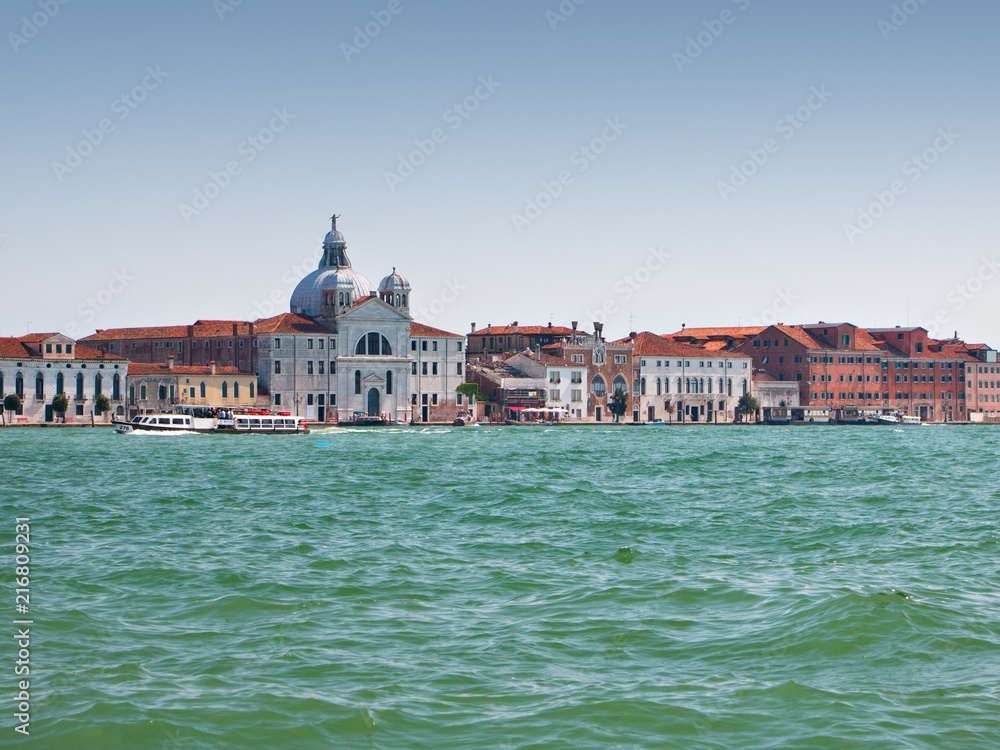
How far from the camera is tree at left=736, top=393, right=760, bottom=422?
8644cm

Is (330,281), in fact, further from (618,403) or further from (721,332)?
(721,332)

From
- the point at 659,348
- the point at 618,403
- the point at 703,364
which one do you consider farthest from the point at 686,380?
the point at 618,403

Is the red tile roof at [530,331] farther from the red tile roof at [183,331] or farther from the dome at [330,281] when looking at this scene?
the red tile roof at [183,331]

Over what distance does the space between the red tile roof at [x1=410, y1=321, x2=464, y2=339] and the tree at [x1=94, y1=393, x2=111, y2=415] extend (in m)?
19.2

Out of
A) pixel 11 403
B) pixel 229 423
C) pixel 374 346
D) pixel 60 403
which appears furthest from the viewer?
pixel 374 346

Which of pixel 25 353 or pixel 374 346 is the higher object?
pixel 374 346

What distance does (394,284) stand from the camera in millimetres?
78500

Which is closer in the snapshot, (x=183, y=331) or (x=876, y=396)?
(x=183, y=331)

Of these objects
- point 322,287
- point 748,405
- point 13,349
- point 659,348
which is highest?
point 322,287

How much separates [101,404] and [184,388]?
15.1 feet

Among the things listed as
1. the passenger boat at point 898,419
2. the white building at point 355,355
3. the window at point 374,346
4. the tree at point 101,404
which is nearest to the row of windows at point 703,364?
the passenger boat at point 898,419

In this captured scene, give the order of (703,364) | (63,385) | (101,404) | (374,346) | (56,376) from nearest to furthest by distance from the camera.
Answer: (56,376)
(63,385)
(101,404)
(374,346)
(703,364)

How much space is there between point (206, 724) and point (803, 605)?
6.10m

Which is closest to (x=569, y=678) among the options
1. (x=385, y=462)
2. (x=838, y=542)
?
(x=838, y=542)
